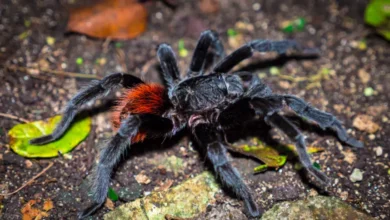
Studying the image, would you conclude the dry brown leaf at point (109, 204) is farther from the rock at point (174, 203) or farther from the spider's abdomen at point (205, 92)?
the spider's abdomen at point (205, 92)

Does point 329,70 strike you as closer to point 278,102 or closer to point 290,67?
point 290,67

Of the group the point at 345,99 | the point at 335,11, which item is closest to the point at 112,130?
the point at 345,99

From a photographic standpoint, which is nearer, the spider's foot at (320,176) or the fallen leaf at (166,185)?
the spider's foot at (320,176)

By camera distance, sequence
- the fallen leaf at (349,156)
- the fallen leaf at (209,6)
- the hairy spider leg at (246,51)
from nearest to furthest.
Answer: the fallen leaf at (349,156)
the hairy spider leg at (246,51)
the fallen leaf at (209,6)

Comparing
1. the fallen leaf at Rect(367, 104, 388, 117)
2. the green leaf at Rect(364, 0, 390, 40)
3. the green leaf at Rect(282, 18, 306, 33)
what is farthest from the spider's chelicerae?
the green leaf at Rect(364, 0, 390, 40)

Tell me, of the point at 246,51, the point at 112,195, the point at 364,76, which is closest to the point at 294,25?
the point at 364,76

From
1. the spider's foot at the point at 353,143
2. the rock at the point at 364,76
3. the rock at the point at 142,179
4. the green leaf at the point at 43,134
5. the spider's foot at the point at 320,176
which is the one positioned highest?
the rock at the point at 364,76

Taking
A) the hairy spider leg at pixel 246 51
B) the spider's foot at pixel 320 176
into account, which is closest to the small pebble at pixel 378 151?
the spider's foot at pixel 320 176
